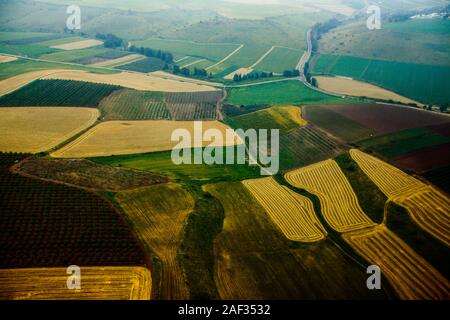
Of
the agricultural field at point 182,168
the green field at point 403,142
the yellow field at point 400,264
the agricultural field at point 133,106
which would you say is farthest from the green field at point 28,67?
the yellow field at point 400,264

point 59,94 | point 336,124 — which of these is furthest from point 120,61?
point 336,124

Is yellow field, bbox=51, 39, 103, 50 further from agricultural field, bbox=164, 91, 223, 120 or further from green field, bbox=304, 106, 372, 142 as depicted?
green field, bbox=304, 106, 372, 142

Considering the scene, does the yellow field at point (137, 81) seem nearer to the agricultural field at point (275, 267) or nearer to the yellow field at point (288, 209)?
the yellow field at point (288, 209)

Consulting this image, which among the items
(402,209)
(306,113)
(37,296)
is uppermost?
(306,113)

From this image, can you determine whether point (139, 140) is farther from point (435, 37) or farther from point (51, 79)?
point (435, 37)

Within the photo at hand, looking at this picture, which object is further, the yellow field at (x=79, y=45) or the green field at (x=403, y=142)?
the yellow field at (x=79, y=45)

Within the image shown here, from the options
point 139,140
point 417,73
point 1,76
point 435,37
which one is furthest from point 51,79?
point 435,37
